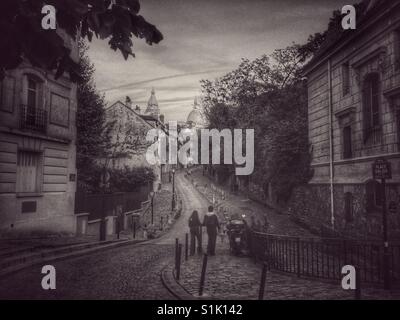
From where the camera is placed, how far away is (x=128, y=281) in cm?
888

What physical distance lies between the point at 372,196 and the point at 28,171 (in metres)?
13.6

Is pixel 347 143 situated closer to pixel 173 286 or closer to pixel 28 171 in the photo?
pixel 173 286

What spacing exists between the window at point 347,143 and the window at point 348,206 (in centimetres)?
165

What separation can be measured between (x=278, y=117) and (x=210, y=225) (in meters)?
16.3

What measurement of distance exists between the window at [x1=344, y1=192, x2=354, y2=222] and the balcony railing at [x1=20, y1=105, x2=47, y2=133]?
12960 millimetres

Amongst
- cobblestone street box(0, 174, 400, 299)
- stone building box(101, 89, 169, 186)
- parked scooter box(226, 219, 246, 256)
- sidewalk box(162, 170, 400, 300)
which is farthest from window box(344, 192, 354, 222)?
stone building box(101, 89, 169, 186)

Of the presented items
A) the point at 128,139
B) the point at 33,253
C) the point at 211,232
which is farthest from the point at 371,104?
the point at 128,139

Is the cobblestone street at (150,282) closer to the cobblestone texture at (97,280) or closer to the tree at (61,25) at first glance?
the cobblestone texture at (97,280)

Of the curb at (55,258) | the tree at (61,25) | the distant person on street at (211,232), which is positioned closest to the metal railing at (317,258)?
the distant person on street at (211,232)

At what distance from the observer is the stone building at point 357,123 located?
1280cm

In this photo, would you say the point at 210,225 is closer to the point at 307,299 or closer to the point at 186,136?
the point at 307,299

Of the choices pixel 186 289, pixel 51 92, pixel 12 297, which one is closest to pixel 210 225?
pixel 186 289

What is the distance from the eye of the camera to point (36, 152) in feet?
51.3
